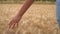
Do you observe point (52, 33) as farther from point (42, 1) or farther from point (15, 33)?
point (42, 1)

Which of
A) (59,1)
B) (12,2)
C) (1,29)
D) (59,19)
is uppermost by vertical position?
(59,1)

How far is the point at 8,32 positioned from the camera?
1.15 metres

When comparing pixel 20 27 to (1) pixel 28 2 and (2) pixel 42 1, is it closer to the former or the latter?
(1) pixel 28 2

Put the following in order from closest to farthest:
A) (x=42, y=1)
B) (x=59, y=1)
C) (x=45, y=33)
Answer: (x=59, y=1)
(x=45, y=33)
(x=42, y=1)

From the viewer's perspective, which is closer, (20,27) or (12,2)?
(20,27)

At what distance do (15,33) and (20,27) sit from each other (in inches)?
6.0

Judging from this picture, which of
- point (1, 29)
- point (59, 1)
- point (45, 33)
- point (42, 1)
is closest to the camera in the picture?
point (59, 1)

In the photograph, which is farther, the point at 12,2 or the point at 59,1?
the point at 12,2

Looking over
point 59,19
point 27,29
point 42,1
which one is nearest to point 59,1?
point 59,19

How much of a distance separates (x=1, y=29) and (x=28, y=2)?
49cm

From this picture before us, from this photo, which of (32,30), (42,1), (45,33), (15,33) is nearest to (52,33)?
(45,33)

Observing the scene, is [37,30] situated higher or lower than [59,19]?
lower

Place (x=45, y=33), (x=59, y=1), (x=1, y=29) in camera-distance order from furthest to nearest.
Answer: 1. (x=1, y=29)
2. (x=45, y=33)
3. (x=59, y=1)

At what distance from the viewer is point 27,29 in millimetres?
1245
